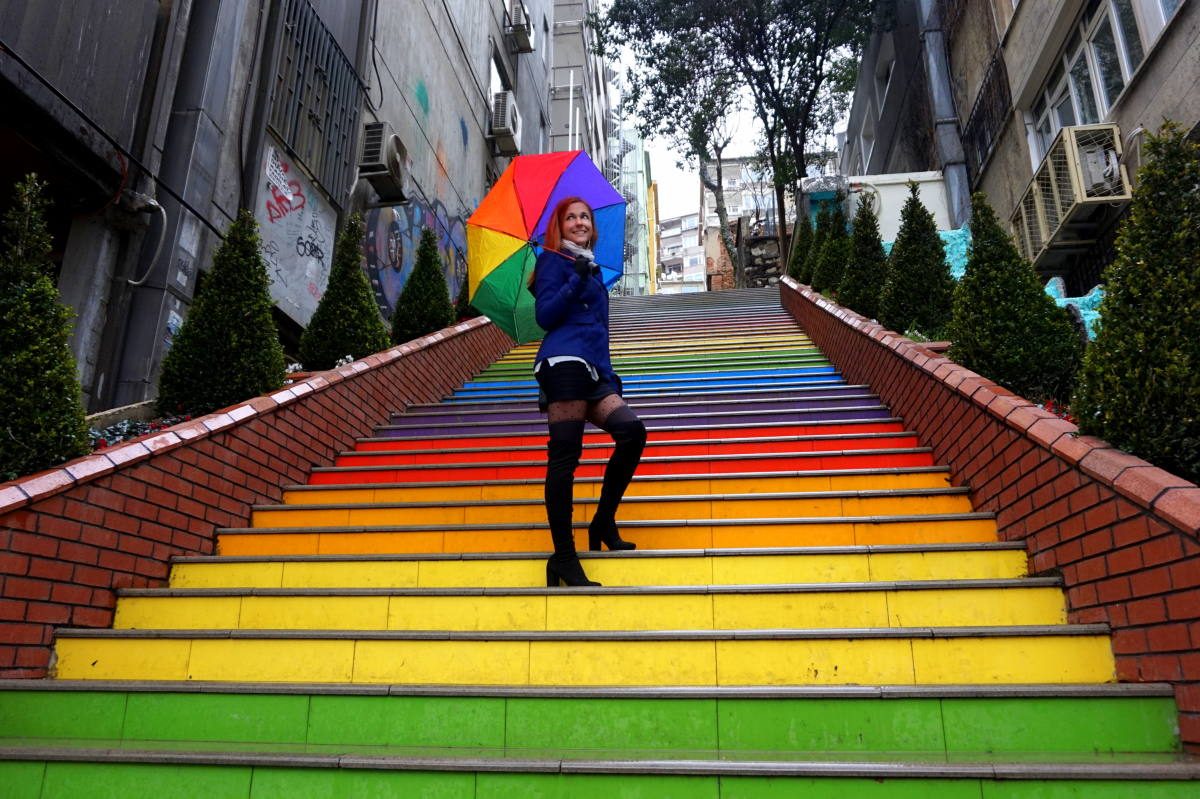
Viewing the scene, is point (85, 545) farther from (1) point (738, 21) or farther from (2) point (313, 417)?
(1) point (738, 21)

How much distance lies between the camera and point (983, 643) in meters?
2.88

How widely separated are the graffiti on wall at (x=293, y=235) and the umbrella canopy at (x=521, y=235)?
196 inches

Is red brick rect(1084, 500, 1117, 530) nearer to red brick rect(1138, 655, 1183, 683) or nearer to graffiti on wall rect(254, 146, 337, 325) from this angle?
red brick rect(1138, 655, 1183, 683)

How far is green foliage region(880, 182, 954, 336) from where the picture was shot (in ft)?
22.7

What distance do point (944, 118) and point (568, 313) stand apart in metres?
15.1

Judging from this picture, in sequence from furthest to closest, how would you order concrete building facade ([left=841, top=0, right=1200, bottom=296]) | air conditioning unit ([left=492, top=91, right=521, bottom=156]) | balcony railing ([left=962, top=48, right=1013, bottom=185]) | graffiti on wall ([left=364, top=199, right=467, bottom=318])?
air conditioning unit ([left=492, top=91, right=521, bottom=156])
balcony railing ([left=962, top=48, right=1013, bottom=185])
graffiti on wall ([left=364, top=199, right=467, bottom=318])
concrete building facade ([left=841, top=0, right=1200, bottom=296])

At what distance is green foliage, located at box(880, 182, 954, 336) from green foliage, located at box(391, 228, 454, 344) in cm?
465

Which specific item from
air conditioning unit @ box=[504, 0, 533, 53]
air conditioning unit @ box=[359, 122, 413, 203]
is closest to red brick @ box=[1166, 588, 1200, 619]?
air conditioning unit @ box=[359, 122, 413, 203]

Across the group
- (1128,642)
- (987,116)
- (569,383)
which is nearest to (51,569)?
(569,383)

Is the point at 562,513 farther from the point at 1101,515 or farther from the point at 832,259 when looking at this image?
the point at 832,259

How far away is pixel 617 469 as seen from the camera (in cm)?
374

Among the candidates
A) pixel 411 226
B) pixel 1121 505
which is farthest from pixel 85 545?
pixel 411 226

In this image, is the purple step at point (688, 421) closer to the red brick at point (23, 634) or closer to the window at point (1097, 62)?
the red brick at point (23, 634)

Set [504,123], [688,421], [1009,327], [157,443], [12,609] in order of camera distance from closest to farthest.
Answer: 1. [12,609]
2. [157,443]
3. [1009,327]
4. [688,421]
5. [504,123]
